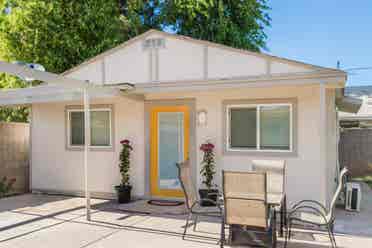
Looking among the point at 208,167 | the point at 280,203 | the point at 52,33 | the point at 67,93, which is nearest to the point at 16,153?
the point at 67,93

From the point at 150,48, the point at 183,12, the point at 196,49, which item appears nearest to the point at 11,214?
the point at 150,48

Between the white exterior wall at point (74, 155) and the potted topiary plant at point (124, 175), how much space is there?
0.22m

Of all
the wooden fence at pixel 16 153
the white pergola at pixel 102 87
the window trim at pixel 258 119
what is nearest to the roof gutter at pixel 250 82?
the white pergola at pixel 102 87

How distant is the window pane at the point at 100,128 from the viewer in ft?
26.0

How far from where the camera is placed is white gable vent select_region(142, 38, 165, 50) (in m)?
7.16

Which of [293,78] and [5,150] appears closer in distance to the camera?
[293,78]

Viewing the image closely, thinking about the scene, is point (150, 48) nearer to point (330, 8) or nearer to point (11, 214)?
point (11, 214)

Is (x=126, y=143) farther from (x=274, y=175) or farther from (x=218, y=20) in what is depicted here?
(x=218, y=20)

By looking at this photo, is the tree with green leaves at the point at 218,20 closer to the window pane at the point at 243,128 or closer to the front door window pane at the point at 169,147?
the front door window pane at the point at 169,147

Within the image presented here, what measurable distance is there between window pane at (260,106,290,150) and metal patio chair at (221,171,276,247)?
8.05 feet

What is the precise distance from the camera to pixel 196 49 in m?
6.84

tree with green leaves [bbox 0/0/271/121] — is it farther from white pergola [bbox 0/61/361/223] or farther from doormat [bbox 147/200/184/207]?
doormat [bbox 147/200/184/207]

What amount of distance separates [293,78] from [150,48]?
11.1 feet

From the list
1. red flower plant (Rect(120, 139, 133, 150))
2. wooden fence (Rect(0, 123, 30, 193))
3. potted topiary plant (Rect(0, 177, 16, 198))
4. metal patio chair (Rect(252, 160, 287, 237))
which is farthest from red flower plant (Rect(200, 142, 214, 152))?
wooden fence (Rect(0, 123, 30, 193))
